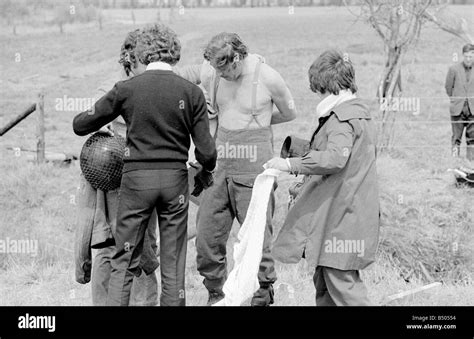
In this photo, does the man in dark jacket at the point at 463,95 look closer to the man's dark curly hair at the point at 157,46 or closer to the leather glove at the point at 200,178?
the leather glove at the point at 200,178

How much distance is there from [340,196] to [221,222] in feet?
3.95

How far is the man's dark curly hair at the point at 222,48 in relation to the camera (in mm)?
4559

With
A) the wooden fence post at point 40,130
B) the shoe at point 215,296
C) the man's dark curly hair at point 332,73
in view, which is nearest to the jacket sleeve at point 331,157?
the man's dark curly hair at point 332,73

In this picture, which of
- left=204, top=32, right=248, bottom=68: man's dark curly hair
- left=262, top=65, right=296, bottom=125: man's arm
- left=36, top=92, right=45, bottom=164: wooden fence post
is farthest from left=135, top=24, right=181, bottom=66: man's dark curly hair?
left=36, top=92, right=45, bottom=164: wooden fence post

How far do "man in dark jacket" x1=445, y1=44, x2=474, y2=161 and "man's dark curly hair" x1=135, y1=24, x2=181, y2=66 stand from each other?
7.39 meters

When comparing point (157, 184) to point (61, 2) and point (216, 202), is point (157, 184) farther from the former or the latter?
point (61, 2)

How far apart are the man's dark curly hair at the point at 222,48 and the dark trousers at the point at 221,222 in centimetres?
73

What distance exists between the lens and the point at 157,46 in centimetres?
399

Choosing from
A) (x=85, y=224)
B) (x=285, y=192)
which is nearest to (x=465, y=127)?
(x=285, y=192)

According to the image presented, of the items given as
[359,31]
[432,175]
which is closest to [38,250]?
[432,175]

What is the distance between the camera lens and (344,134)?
3861 millimetres

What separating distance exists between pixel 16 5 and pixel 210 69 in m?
24.9

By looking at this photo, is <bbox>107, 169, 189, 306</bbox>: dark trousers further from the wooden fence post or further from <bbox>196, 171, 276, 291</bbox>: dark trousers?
the wooden fence post

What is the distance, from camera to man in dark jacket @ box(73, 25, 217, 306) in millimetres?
3924
